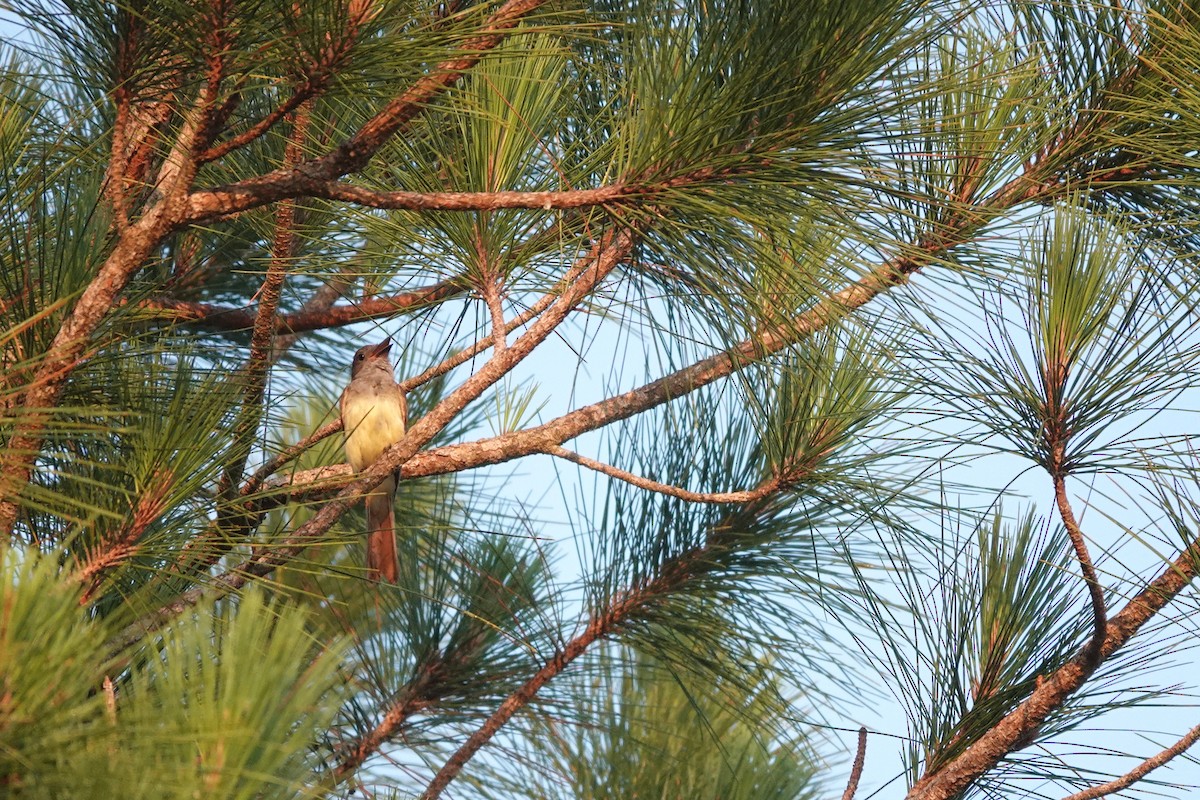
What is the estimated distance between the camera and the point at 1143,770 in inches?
74.0

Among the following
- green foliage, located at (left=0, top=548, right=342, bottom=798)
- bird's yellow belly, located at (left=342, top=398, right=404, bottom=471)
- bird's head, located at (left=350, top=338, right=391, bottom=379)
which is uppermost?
bird's head, located at (left=350, top=338, right=391, bottom=379)

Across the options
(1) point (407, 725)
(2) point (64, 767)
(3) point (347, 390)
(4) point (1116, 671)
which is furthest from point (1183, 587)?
(3) point (347, 390)

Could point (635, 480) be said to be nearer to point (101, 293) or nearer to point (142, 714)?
point (101, 293)

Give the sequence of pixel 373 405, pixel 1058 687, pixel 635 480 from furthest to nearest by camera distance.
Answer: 1. pixel 373 405
2. pixel 635 480
3. pixel 1058 687

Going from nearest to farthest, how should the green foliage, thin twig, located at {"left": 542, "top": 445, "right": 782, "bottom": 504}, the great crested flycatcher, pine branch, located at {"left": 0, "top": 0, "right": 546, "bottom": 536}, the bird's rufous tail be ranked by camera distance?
the green foliage → pine branch, located at {"left": 0, "top": 0, "right": 546, "bottom": 536} → thin twig, located at {"left": 542, "top": 445, "right": 782, "bottom": 504} → the bird's rufous tail → the great crested flycatcher

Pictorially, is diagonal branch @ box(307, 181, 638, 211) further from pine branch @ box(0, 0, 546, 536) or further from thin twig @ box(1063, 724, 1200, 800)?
thin twig @ box(1063, 724, 1200, 800)

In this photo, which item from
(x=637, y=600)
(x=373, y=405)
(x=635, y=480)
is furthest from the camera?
(x=373, y=405)

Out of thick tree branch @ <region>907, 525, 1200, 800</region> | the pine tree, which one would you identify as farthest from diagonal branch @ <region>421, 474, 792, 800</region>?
thick tree branch @ <region>907, 525, 1200, 800</region>

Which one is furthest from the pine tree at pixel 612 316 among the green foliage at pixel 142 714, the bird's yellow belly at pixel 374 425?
the bird's yellow belly at pixel 374 425

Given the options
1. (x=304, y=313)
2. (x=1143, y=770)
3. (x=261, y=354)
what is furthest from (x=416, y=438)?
(x=304, y=313)

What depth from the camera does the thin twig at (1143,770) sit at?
183 centimetres

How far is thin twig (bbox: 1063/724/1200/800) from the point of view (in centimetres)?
183

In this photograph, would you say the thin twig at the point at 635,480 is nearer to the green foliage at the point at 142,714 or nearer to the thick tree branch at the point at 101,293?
the thick tree branch at the point at 101,293

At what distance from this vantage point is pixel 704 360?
2787 mm
